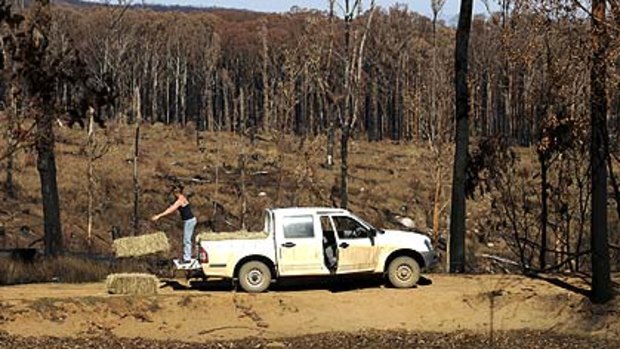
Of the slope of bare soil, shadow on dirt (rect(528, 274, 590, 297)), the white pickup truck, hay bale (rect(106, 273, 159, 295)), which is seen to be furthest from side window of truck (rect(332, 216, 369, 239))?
shadow on dirt (rect(528, 274, 590, 297))

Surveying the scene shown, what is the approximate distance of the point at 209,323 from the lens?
1927 cm

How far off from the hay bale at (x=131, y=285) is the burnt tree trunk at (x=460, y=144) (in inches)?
341

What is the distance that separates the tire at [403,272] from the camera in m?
20.4

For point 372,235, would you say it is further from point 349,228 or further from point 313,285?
point 313,285

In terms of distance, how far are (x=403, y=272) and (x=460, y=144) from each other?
19.3ft

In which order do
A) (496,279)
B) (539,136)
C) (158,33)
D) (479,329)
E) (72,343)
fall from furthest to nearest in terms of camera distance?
(158,33) → (539,136) → (496,279) → (479,329) → (72,343)

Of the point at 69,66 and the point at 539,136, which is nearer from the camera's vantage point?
the point at 69,66

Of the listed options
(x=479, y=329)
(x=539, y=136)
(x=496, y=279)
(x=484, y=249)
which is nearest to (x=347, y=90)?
(x=484, y=249)

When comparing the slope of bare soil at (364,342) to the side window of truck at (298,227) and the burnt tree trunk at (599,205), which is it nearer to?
the burnt tree trunk at (599,205)

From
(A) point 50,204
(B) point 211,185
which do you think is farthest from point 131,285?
(B) point 211,185

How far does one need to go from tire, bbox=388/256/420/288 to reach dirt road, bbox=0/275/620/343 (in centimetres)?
23

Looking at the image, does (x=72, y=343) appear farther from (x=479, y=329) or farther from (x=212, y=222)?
(x=212, y=222)

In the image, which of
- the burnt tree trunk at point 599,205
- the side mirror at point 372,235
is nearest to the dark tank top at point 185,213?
the side mirror at point 372,235

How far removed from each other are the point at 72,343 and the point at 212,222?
2737 centimetres
